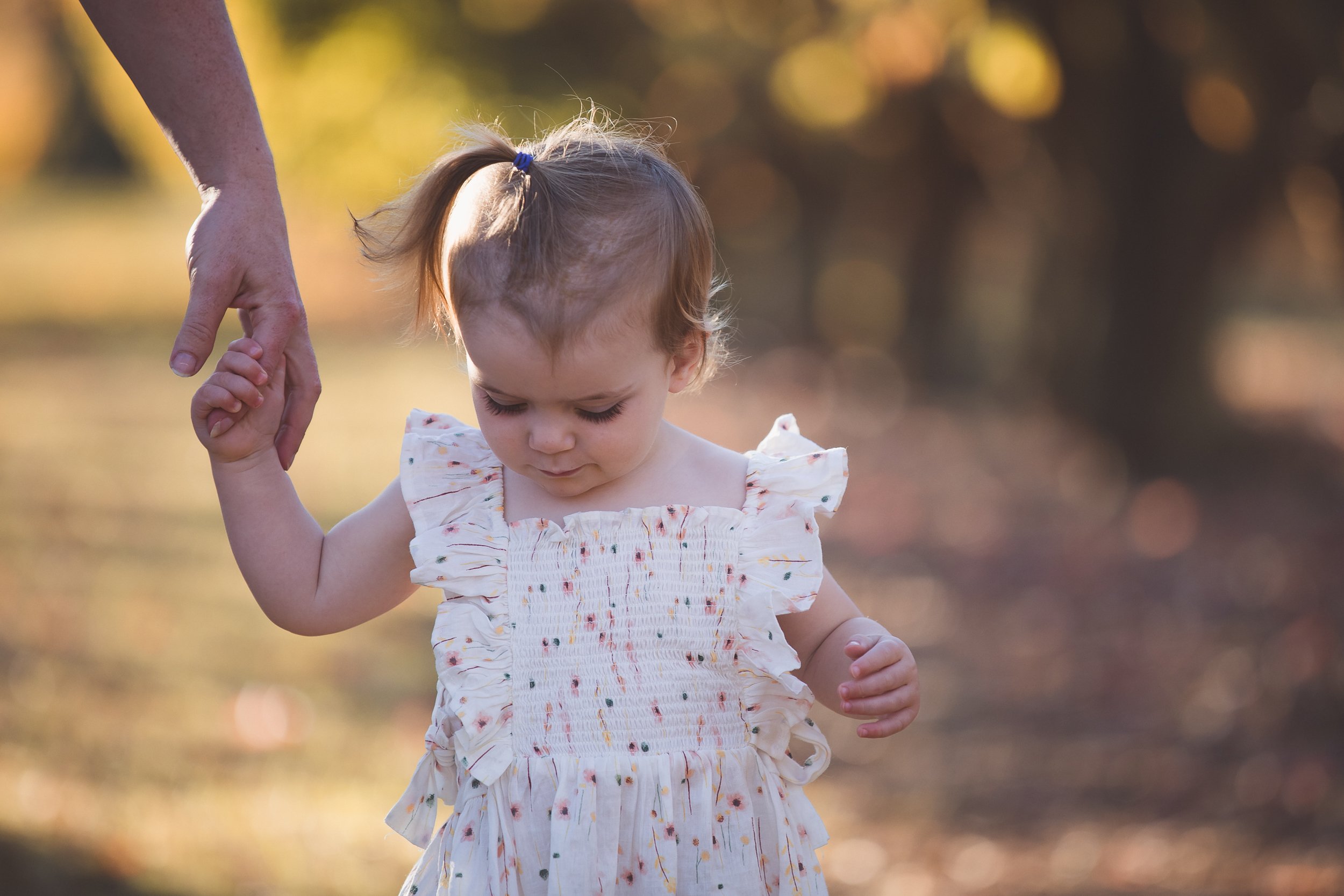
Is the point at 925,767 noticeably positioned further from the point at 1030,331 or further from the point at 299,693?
the point at 1030,331

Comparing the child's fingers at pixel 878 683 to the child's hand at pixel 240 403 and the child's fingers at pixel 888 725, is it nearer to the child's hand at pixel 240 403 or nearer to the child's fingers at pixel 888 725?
the child's fingers at pixel 888 725

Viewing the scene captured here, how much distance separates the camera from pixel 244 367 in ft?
5.82

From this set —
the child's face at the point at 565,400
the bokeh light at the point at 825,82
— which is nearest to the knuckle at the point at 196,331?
the child's face at the point at 565,400

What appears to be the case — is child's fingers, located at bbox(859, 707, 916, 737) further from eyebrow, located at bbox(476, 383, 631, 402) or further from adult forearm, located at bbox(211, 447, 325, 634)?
adult forearm, located at bbox(211, 447, 325, 634)

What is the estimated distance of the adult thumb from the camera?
1.80m

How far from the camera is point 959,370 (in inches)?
449

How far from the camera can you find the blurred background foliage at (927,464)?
355cm

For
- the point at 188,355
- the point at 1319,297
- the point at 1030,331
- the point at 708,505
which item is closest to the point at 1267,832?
the point at 708,505

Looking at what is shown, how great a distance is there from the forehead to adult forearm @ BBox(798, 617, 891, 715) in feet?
1.74

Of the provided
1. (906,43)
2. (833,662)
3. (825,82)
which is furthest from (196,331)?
(825,82)

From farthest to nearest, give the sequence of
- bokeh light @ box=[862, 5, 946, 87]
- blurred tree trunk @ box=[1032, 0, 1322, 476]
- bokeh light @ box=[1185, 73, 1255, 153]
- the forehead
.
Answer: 1. blurred tree trunk @ box=[1032, 0, 1322, 476]
2. bokeh light @ box=[1185, 73, 1255, 153]
3. bokeh light @ box=[862, 5, 946, 87]
4. the forehead

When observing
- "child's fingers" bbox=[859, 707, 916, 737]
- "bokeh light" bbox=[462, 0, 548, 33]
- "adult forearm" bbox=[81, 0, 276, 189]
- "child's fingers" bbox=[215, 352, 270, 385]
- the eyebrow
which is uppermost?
"bokeh light" bbox=[462, 0, 548, 33]

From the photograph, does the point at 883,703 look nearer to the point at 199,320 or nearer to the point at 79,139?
the point at 199,320

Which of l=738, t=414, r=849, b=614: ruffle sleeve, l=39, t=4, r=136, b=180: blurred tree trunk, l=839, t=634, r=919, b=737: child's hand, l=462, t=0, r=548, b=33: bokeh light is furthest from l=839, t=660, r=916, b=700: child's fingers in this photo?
l=39, t=4, r=136, b=180: blurred tree trunk
